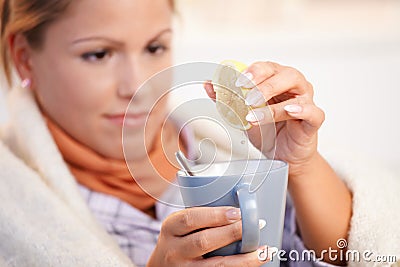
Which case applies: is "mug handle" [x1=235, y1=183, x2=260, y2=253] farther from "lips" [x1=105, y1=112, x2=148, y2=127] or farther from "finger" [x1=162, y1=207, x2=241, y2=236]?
"lips" [x1=105, y1=112, x2=148, y2=127]

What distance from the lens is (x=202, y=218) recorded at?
1.56ft

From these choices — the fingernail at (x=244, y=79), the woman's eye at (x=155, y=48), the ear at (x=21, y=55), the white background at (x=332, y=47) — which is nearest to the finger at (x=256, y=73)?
the fingernail at (x=244, y=79)

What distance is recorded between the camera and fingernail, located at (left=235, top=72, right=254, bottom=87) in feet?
1.60

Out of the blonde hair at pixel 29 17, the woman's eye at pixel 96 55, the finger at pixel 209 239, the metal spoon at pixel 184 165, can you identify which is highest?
the blonde hair at pixel 29 17

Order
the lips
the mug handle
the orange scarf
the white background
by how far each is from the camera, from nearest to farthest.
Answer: the mug handle
the lips
the orange scarf
the white background

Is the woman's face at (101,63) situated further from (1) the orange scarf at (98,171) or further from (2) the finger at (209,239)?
(2) the finger at (209,239)

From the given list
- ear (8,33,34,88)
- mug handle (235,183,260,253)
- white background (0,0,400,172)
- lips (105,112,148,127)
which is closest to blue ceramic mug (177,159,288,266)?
mug handle (235,183,260,253)

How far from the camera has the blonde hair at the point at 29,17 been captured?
2.47ft

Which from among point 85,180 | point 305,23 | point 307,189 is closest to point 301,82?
point 307,189

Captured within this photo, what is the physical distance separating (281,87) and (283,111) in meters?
0.02

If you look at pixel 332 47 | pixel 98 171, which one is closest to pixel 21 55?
pixel 98 171

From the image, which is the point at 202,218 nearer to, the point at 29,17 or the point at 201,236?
the point at 201,236

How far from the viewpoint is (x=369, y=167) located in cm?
74

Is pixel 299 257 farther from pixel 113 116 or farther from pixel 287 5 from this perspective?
pixel 287 5
